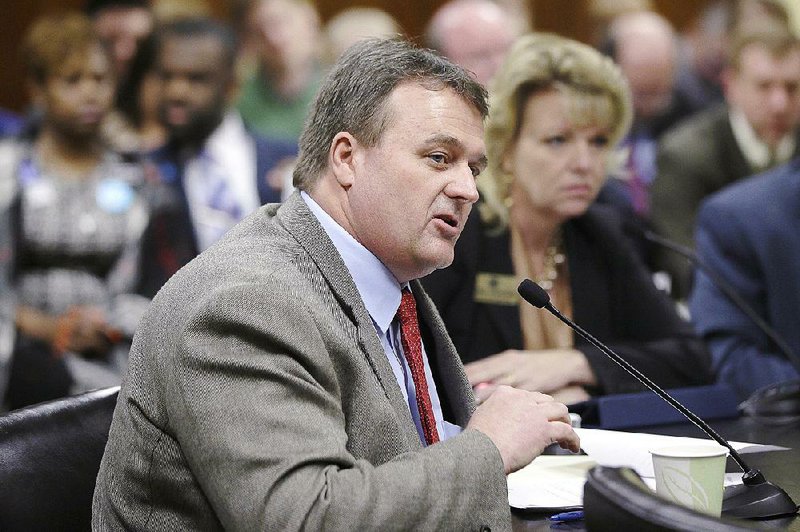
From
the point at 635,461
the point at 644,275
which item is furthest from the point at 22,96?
the point at 635,461

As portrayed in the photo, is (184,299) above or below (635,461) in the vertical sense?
above

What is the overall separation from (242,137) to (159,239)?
1.94 ft

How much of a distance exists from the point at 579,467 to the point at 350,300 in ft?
1.75

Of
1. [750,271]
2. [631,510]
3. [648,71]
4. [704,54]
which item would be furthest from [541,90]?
[704,54]

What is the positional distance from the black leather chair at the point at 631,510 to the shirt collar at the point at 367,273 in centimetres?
55

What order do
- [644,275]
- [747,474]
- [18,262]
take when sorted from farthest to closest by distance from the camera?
[18,262], [644,275], [747,474]

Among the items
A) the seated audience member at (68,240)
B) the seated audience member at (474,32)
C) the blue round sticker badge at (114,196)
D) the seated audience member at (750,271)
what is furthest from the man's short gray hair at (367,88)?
the seated audience member at (474,32)

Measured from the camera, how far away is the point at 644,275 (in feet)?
9.52

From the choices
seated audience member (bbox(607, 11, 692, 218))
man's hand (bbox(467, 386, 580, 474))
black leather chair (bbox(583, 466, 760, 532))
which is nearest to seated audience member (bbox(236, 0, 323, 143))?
seated audience member (bbox(607, 11, 692, 218))

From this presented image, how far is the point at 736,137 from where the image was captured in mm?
5445

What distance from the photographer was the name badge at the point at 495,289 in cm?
271

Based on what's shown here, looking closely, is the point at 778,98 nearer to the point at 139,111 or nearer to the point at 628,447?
the point at 139,111

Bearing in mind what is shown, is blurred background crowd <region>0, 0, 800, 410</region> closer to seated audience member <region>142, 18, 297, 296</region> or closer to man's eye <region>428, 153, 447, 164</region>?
seated audience member <region>142, 18, 297, 296</region>

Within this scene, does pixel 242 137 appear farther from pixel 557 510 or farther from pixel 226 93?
pixel 557 510
